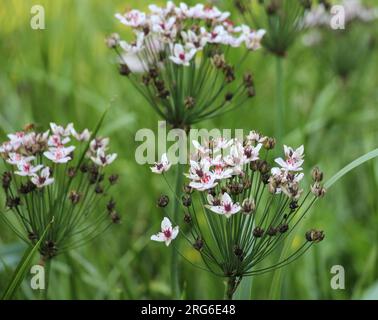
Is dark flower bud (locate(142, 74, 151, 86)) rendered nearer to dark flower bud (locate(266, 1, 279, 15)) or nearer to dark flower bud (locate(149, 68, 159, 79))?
dark flower bud (locate(149, 68, 159, 79))

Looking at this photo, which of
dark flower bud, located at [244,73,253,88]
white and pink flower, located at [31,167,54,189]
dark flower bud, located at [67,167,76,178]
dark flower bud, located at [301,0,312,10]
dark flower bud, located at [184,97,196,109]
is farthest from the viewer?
dark flower bud, located at [301,0,312,10]

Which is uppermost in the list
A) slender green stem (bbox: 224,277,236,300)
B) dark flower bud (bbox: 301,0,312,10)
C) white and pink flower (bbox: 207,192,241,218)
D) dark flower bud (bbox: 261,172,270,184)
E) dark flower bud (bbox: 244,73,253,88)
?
dark flower bud (bbox: 301,0,312,10)

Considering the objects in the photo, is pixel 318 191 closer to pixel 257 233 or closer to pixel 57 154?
pixel 257 233

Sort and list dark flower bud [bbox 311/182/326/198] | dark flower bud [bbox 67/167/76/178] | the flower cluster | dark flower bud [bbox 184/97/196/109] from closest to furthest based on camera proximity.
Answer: dark flower bud [bbox 311/182/326/198], dark flower bud [bbox 67/167/76/178], dark flower bud [bbox 184/97/196/109], the flower cluster

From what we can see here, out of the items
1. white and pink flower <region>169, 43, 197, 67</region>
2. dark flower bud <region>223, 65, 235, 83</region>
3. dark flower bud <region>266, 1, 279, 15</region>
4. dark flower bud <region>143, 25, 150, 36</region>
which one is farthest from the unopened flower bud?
dark flower bud <region>266, 1, 279, 15</region>

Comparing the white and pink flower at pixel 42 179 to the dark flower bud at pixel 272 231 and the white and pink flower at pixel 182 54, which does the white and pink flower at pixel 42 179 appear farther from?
the dark flower bud at pixel 272 231

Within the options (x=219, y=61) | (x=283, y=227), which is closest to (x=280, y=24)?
(x=219, y=61)
